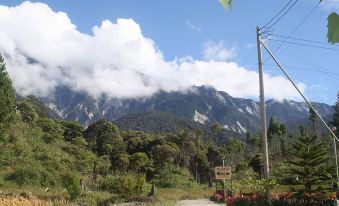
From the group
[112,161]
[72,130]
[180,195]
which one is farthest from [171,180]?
[72,130]

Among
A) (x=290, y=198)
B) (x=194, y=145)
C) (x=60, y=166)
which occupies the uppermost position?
(x=194, y=145)

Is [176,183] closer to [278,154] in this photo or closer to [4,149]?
[4,149]

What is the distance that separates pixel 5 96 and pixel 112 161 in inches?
542

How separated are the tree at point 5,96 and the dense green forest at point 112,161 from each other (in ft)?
0.21

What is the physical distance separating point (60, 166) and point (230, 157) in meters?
32.9

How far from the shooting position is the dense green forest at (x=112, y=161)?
709 inches

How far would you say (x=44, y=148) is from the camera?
3922 centimetres

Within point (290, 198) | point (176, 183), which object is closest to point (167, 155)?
point (176, 183)

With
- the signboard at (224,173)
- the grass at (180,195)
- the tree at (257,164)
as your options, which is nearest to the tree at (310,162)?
the signboard at (224,173)

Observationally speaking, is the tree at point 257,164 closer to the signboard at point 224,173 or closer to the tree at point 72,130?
the tree at point 72,130

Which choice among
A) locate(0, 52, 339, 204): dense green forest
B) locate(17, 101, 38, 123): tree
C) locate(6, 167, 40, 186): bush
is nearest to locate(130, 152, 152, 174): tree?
locate(0, 52, 339, 204): dense green forest

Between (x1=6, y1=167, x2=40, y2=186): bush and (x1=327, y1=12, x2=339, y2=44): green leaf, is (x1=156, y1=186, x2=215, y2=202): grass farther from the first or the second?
(x1=327, y1=12, x2=339, y2=44): green leaf

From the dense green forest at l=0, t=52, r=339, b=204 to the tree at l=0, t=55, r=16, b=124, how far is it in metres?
0.07

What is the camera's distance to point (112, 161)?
47.2 m
